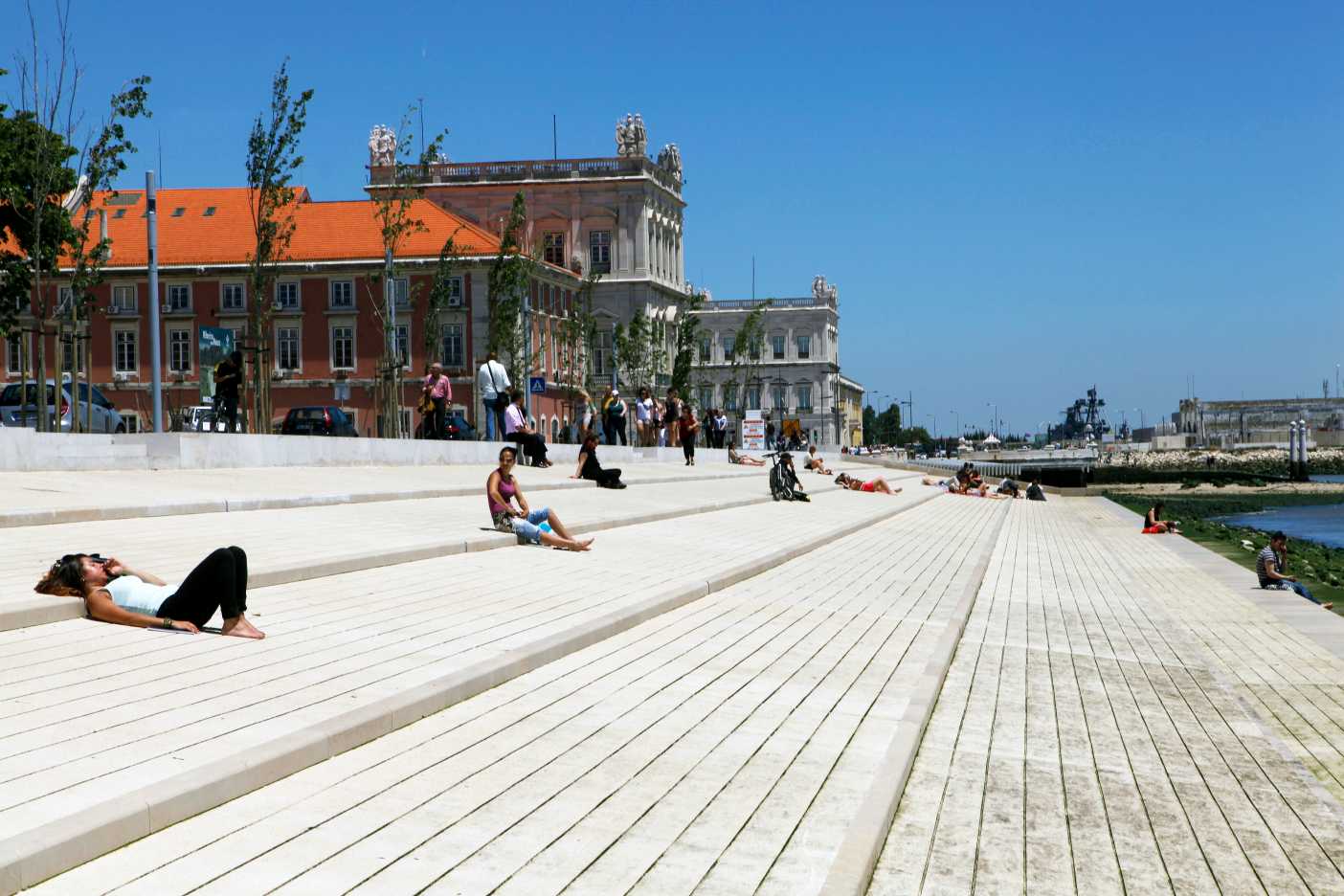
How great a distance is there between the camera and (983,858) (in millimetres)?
5789

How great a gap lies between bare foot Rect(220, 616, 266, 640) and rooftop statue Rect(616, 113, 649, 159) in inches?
3137

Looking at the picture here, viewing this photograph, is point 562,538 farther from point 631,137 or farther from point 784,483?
point 631,137

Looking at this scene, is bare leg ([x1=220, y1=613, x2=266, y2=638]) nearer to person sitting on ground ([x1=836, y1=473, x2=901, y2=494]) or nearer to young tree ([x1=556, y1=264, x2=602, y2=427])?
person sitting on ground ([x1=836, y1=473, x2=901, y2=494])

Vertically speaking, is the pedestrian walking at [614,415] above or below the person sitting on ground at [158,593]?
above

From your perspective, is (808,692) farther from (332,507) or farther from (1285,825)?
(332,507)

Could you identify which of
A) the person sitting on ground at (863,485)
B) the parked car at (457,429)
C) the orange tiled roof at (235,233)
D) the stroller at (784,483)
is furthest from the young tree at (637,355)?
the stroller at (784,483)

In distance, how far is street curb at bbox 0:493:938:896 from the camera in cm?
450

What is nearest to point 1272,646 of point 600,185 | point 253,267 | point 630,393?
point 253,267

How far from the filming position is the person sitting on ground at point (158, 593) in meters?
8.23

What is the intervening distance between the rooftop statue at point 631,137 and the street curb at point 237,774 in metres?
79.7

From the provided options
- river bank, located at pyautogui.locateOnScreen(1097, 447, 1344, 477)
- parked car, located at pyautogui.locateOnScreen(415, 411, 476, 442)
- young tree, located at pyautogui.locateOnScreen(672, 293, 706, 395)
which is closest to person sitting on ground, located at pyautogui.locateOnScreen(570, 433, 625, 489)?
parked car, located at pyautogui.locateOnScreen(415, 411, 476, 442)

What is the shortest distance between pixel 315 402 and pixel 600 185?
90.8ft

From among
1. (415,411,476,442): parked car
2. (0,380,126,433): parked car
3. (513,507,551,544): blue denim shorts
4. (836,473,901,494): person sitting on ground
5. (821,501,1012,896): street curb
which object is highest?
(0,380,126,433): parked car

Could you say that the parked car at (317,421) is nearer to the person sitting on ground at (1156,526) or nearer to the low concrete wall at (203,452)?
the low concrete wall at (203,452)
